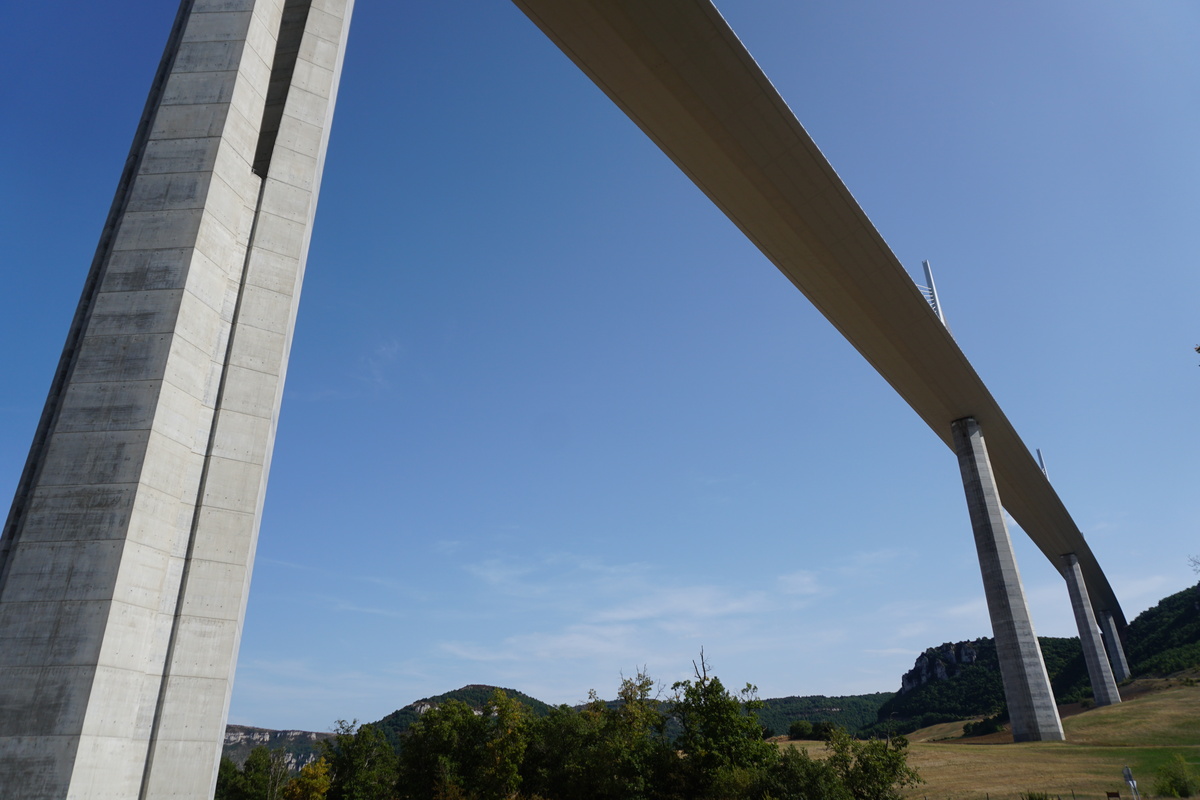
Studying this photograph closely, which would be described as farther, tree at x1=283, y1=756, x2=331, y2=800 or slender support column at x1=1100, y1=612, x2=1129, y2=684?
slender support column at x1=1100, y1=612, x2=1129, y2=684

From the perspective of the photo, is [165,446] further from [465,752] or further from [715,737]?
[465,752]

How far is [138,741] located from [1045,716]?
41.4 m

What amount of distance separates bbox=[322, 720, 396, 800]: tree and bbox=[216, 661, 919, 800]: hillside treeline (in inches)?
3.9

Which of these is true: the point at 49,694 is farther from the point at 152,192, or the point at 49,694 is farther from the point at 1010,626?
the point at 1010,626

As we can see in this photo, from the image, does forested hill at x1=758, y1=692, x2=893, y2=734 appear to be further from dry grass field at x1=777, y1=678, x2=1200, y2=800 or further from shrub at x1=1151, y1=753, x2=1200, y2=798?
shrub at x1=1151, y1=753, x2=1200, y2=798

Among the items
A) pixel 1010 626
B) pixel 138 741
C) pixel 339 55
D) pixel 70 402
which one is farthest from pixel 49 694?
pixel 1010 626

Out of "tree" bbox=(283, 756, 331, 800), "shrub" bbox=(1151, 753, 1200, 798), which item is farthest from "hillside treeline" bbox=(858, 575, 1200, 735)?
"tree" bbox=(283, 756, 331, 800)

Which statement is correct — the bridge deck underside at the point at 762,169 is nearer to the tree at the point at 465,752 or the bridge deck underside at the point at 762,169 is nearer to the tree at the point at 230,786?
the tree at the point at 465,752

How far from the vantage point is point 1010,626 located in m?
36.3

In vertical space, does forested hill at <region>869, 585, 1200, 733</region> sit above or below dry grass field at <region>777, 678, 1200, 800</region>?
above

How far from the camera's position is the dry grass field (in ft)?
76.2

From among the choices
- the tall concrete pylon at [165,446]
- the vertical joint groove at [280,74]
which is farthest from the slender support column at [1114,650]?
the vertical joint groove at [280,74]

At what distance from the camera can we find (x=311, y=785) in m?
52.4

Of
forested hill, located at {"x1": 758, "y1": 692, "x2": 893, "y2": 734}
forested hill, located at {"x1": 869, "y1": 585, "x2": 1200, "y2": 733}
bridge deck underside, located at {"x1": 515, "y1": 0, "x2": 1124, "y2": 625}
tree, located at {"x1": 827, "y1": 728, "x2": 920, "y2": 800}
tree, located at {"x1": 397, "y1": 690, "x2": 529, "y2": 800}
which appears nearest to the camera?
tree, located at {"x1": 827, "y1": 728, "x2": 920, "y2": 800}
